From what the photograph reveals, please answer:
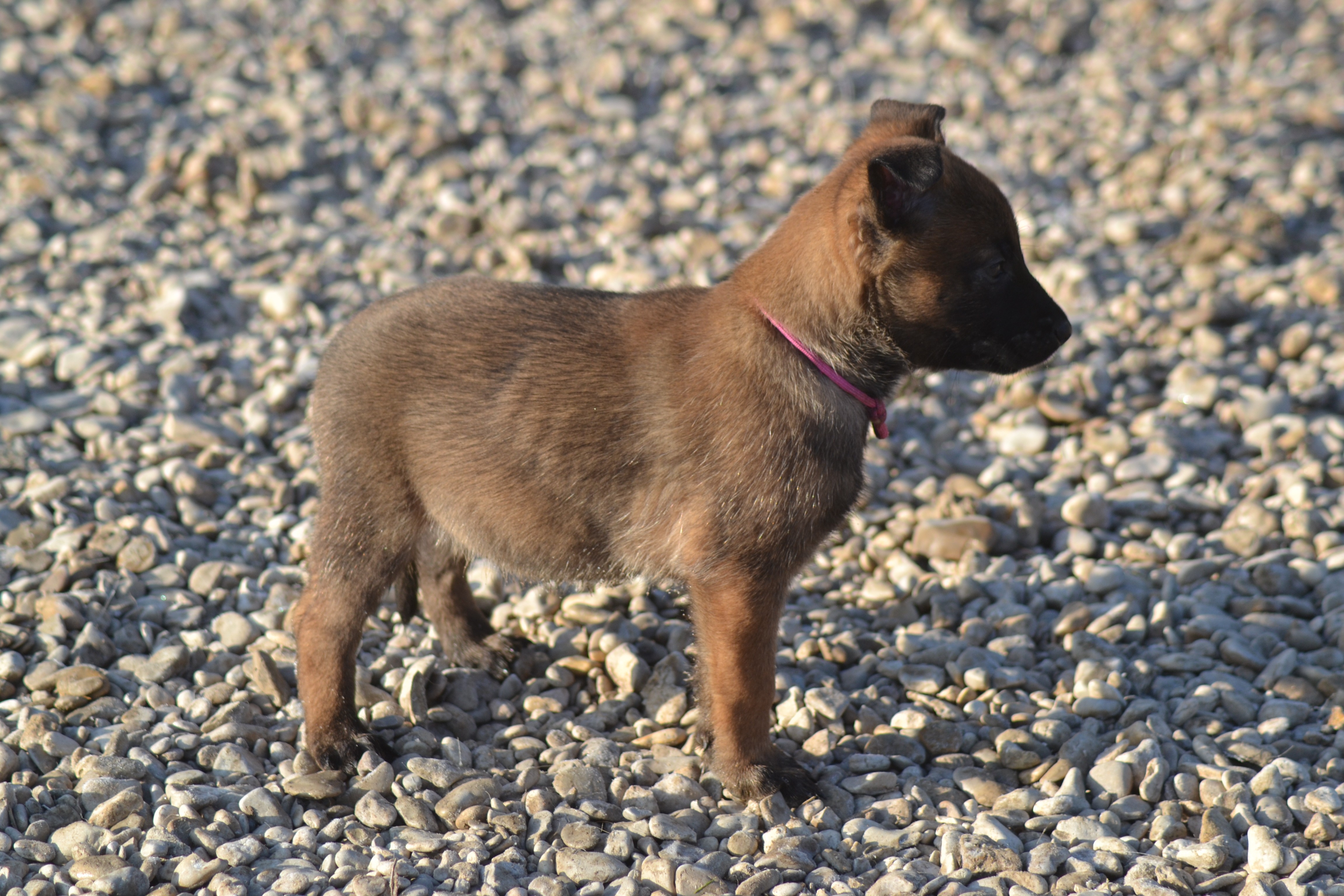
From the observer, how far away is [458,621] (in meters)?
5.42

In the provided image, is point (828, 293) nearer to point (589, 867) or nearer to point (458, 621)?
point (589, 867)

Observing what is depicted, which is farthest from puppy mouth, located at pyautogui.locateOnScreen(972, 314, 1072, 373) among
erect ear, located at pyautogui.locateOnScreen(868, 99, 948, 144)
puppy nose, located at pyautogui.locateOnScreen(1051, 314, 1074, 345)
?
erect ear, located at pyautogui.locateOnScreen(868, 99, 948, 144)

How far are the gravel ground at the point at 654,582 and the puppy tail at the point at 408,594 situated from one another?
0.22 metres

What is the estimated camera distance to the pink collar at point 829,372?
441 centimetres

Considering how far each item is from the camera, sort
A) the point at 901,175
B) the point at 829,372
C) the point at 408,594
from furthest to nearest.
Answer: the point at 408,594 < the point at 829,372 < the point at 901,175

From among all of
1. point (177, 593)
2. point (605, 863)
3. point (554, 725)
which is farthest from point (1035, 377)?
point (177, 593)

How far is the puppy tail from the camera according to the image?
206 inches

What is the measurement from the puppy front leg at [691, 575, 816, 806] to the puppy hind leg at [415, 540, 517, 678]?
1052mm

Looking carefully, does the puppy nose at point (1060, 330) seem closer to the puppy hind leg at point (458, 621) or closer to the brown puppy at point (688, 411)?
the brown puppy at point (688, 411)

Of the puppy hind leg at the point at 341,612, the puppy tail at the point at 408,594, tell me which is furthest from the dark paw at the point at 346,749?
the puppy tail at the point at 408,594

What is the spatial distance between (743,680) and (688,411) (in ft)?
3.25

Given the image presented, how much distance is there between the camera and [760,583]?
4.43 meters

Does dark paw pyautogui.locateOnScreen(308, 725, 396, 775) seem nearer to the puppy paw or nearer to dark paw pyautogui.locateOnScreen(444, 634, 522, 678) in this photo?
dark paw pyautogui.locateOnScreen(444, 634, 522, 678)

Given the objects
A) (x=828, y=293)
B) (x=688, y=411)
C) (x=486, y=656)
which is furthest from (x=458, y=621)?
(x=828, y=293)
